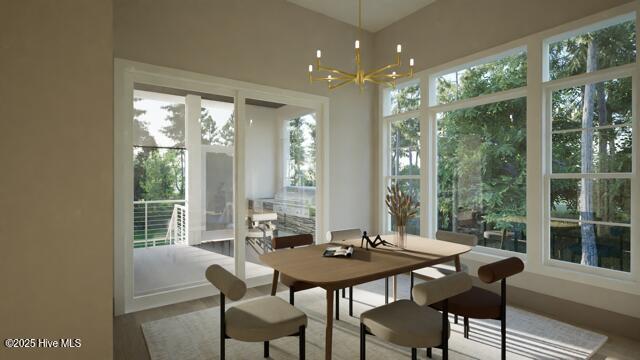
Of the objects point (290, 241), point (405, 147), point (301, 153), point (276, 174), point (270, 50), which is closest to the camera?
point (290, 241)

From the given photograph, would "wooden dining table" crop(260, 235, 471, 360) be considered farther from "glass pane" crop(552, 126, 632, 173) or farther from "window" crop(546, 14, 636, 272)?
"glass pane" crop(552, 126, 632, 173)

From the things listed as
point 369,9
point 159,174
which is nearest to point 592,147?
point 369,9

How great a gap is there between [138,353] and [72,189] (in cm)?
155

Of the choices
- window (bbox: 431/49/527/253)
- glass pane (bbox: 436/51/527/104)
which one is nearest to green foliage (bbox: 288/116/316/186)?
window (bbox: 431/49/527/253)

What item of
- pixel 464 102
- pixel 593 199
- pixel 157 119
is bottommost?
pixel 593 199

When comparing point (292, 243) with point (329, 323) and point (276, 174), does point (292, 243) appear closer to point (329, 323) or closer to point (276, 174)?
point (329, 323)

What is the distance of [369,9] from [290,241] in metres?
3.42

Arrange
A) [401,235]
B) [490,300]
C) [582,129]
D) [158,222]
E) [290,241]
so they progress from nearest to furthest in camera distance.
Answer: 1. [490,300]
2. [401,235]
3. [290,241]
4. [582,129]
5. [158,222]

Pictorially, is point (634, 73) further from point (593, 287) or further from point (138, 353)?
point (138, 353)

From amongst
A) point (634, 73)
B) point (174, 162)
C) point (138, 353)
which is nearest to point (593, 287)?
point (634, 73)

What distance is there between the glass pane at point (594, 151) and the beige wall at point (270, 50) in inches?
98.1

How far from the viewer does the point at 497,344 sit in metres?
2.54

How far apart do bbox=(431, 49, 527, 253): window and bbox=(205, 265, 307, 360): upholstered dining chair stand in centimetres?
282

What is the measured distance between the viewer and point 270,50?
4.11 m
